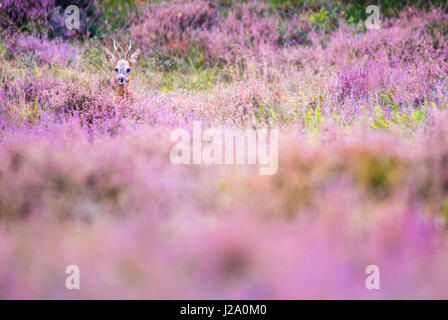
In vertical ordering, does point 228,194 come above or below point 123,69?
below

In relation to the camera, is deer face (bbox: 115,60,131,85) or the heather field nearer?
the heather field

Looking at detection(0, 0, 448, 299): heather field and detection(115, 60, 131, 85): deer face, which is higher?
detection(115, 60, 131, 85): deer face

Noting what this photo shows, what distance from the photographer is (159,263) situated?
1862 mm

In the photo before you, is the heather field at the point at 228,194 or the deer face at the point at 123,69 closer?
the heather field at the point at 228,194

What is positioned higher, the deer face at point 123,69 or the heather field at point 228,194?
the deer face at point 123,69

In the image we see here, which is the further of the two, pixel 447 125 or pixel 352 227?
pixel 447 125

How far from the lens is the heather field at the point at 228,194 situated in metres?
1.86

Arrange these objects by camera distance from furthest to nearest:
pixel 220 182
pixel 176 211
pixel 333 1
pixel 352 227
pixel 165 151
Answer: pixel 333 1
pixel 165 151
pixel 220 182
pixel 176 211
pixel 352 227

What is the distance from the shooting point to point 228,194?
247 centimetres

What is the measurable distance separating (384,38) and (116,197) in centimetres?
638

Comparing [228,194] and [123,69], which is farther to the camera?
[123,69]

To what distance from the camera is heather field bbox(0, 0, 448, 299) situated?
1858 millimetres
